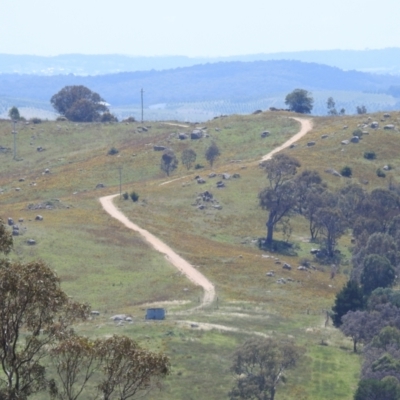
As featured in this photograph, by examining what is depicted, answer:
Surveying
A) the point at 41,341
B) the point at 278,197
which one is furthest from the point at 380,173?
the point at 41,341

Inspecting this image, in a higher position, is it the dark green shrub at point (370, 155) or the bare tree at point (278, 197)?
the dark green shrub at point (370, 155)

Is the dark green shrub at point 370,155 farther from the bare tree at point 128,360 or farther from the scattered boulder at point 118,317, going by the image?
the bare tree at point 128,360

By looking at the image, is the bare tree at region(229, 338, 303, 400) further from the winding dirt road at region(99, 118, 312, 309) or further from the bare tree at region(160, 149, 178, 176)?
the bare tree at region(160, 149, 178, 176)

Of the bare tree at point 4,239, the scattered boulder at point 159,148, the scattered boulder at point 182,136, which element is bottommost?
the scattered boulder at point 159,148

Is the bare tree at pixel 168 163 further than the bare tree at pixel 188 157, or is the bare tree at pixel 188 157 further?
the bare tree at pixel 188 157

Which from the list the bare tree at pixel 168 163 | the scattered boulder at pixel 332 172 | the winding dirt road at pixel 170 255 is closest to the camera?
the winding dirt road at pixel 170 255

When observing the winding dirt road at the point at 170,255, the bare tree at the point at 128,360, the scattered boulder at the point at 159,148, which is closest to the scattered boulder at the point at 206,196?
the winding dirt road at the point at 170,255

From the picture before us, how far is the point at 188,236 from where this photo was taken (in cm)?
10362

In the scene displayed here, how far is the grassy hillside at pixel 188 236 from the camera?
6062 centimetres

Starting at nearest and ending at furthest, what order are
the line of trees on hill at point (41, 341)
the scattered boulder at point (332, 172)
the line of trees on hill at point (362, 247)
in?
1. the line of trees on hill at point (41, 341)
2. the line of trees on hill at point (362, 247)
3. the scattered boulder at point (332, 172)

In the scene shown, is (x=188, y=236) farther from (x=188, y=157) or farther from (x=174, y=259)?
(x=188, y=157)

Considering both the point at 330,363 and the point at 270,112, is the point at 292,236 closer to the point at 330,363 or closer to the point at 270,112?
the point at 330,363

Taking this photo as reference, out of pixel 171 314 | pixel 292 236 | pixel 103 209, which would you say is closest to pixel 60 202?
pixel 103 209

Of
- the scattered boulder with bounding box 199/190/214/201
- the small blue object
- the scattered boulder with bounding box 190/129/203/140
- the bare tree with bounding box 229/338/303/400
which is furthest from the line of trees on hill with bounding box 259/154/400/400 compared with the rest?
the scattered boulder with bounding box 190/129/203/140
